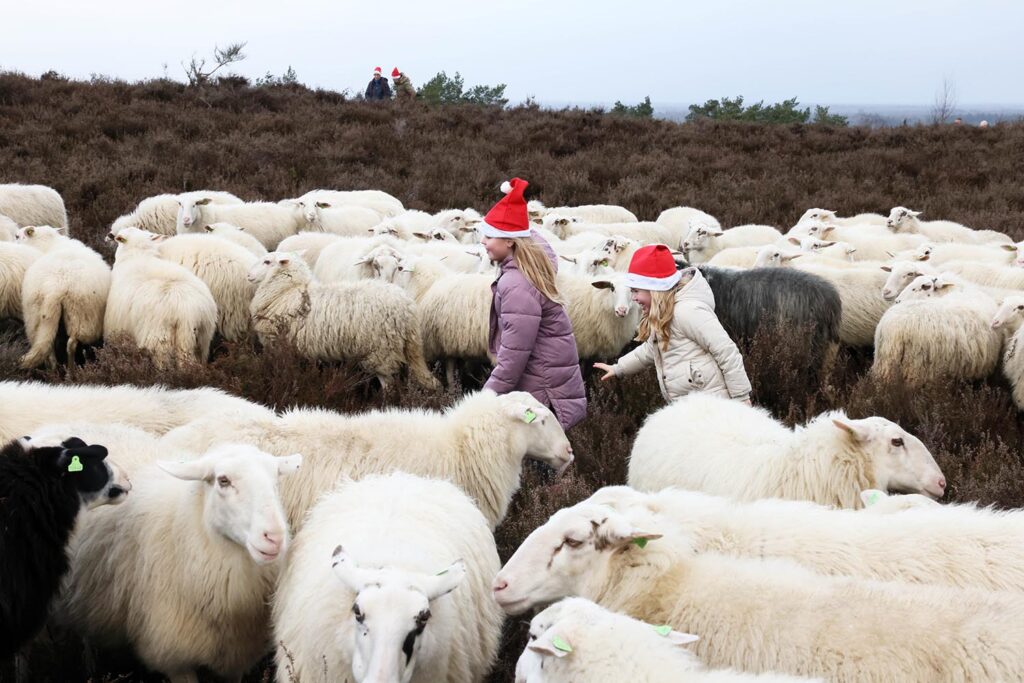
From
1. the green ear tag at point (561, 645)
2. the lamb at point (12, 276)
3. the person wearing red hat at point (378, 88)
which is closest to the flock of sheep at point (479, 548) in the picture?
the green ear tag at point (561, 645)

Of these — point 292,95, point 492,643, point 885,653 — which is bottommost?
point 492,643

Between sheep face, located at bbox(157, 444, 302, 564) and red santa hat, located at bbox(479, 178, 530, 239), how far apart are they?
1.90 m

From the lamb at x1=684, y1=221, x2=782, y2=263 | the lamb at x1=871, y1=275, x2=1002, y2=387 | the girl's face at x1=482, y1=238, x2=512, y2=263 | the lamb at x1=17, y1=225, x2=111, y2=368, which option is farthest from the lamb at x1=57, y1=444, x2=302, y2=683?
the lamb at x1=684, y1=221, x2=782, y2=263

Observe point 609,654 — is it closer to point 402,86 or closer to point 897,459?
point 897,459

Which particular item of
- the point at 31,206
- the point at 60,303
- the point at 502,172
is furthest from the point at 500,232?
the point at 502,172

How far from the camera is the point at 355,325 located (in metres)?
6.65

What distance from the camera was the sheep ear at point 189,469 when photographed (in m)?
3.37

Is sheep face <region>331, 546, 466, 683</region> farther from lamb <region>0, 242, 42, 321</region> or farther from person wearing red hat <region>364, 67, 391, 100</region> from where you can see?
person wearing red hat <region>364, 67, 391, 100</region>

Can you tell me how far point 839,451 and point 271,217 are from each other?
8.36 m

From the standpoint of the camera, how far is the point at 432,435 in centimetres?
442

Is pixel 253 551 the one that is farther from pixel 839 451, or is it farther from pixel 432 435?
pixel 839 451

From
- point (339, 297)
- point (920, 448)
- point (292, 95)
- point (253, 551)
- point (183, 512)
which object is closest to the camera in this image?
point (253, 551)

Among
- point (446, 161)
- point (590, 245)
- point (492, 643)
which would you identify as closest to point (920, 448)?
point (492, 643)

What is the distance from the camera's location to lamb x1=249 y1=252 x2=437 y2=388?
261 inches
